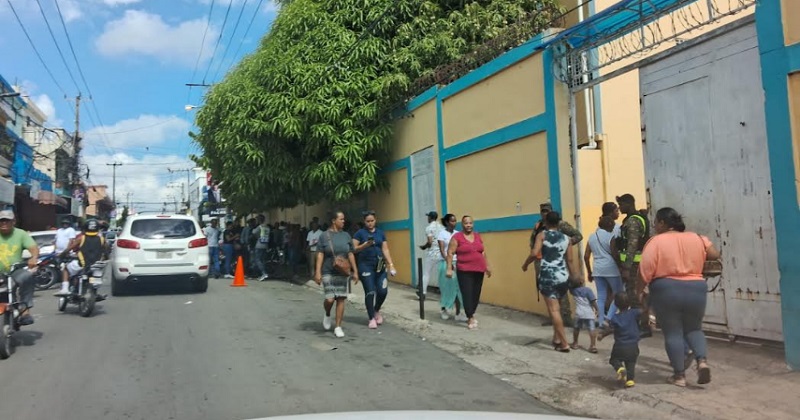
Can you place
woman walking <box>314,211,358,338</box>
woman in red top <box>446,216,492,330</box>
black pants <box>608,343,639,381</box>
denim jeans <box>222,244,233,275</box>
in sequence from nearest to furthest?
black pants <box>608,343,639,381</box>
woman walking <box>314,211,358,338</box>
woman in red top <box>446,216,492,330</box>
denim jeans <box>222,244,233,275</box>

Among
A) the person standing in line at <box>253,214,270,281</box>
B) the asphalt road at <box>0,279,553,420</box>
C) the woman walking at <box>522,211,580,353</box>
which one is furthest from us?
the person standing in line at <box>253,214,270,281</box>

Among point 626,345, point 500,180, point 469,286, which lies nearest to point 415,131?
point 500,180

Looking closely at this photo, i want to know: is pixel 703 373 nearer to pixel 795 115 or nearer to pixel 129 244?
pixel 795 115

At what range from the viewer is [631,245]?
6840 millimetres

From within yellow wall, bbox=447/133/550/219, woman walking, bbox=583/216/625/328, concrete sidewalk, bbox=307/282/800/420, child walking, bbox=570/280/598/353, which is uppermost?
yellow wall, bbox=447/133/550/219

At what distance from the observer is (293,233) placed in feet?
59.7

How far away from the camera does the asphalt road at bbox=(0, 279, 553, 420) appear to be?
4.93 metres

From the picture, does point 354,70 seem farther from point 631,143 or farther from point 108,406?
point 108,406

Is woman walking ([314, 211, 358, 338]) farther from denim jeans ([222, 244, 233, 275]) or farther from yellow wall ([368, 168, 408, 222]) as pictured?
denim jeans ([222, 244, 233, 275])

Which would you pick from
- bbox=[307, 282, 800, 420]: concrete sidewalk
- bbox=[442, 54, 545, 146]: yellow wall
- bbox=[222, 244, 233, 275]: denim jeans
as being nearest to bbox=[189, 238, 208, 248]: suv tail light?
bbox=[222, 244, 233, 275]: denim jeans

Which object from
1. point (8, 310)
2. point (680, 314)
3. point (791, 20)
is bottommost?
point (680, 314)

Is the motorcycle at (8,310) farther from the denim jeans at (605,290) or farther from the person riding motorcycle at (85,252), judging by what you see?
the denim jeans at (605,290)

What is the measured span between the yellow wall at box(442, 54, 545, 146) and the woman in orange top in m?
4.20

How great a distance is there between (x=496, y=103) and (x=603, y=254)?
3935 mm
